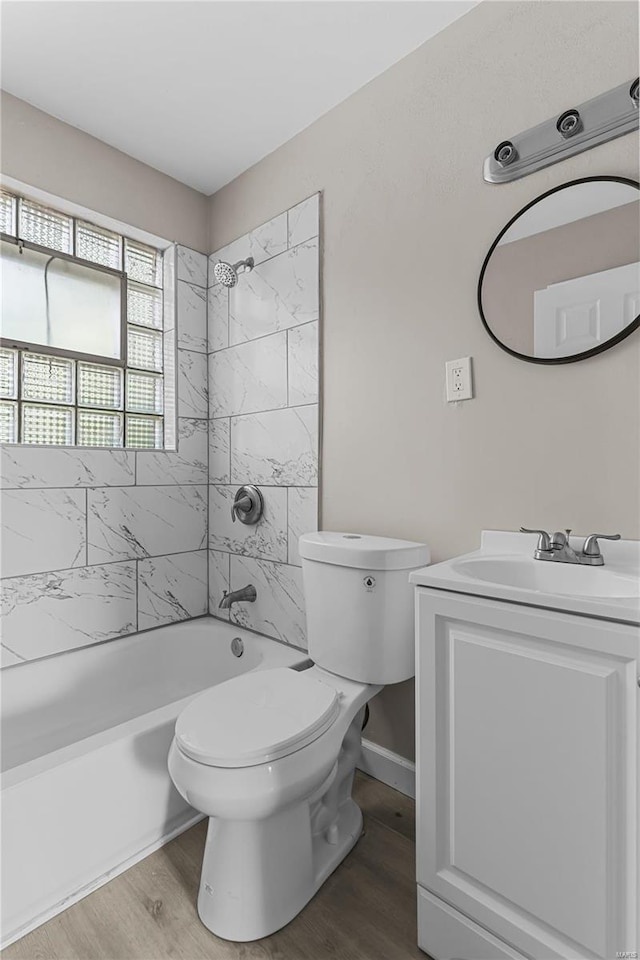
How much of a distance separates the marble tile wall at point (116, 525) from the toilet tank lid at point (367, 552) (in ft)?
1.86

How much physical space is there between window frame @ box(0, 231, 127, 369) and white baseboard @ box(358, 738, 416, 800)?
1865 mm

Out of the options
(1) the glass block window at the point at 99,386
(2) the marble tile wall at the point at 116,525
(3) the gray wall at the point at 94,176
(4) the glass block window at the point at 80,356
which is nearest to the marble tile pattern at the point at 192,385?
(2) the marble tile wall at the point at 116,525

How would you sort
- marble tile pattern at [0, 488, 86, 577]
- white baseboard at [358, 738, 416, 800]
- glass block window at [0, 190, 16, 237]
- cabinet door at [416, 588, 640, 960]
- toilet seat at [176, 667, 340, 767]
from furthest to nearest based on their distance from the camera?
glass block window at [0, 190, 16, 237] → marble tile pattern at [0, 488, 86, 577] → white baseboard at [358, 738, 416, 800] → toilet seat at [176, 667, 340, 767] → cabinet door at [416, 588, 640, 960]

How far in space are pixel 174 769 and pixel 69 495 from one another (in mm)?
1172

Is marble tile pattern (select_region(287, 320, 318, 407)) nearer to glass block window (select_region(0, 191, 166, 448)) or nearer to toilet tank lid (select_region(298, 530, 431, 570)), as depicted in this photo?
toilet tank lid (select_region(298, 530, 431, 570))

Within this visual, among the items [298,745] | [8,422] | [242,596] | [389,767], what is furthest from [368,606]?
[8,422]

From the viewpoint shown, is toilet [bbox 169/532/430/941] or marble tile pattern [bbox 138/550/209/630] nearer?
toilet [bbox 169/532/430/941]

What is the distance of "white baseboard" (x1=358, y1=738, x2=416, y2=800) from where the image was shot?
5.51 feet

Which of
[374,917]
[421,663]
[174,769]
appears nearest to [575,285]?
[421,663]

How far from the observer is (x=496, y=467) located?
4.80 ft

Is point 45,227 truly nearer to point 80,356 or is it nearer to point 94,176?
point 94,176

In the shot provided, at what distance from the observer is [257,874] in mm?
1208

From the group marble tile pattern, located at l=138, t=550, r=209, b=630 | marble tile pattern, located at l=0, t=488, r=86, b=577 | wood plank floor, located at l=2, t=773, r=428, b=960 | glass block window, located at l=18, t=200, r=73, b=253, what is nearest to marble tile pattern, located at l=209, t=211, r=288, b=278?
glass block window, located at l=18, t=200, r=73, b=253

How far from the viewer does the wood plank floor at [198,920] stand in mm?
1156
